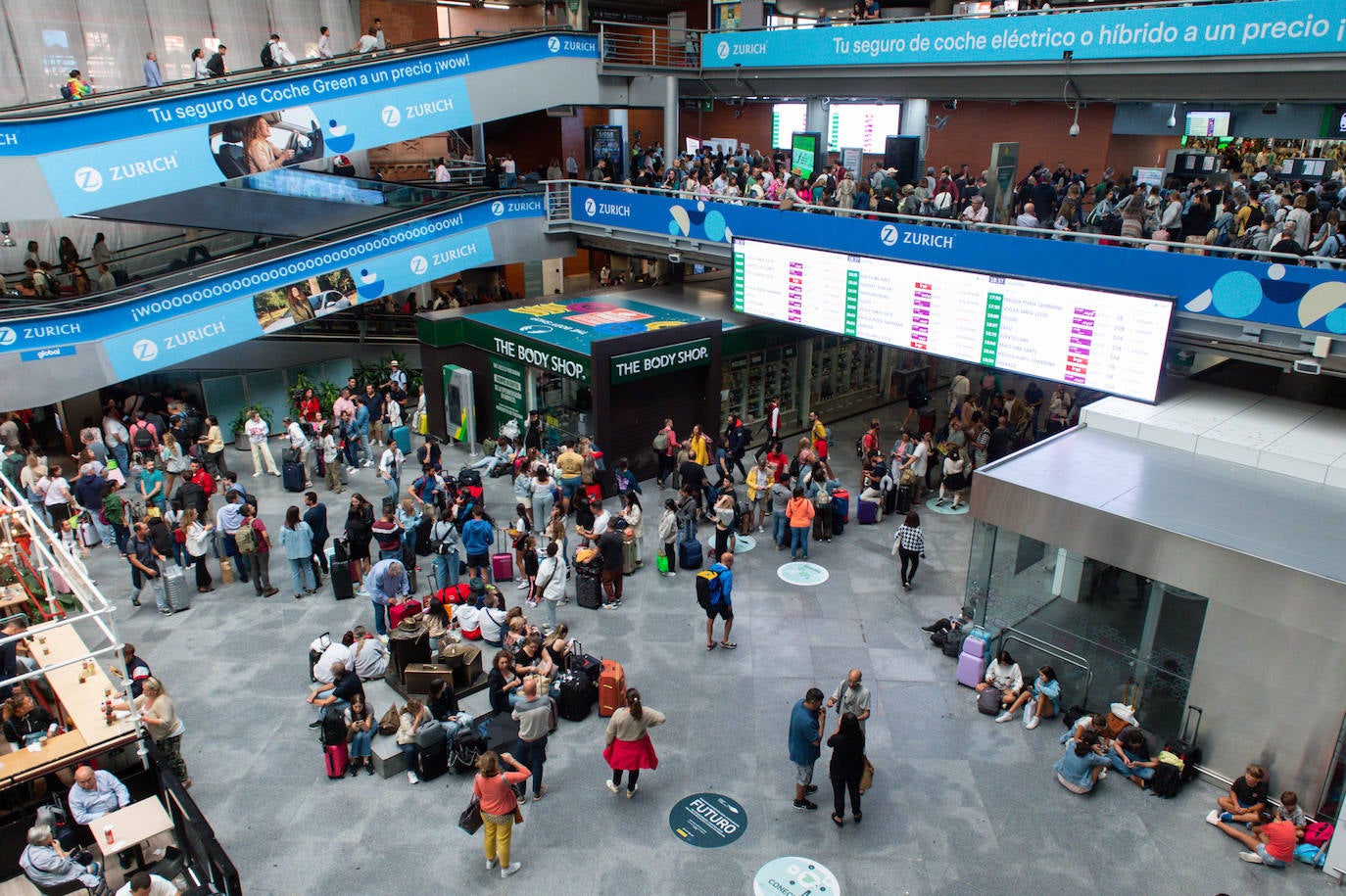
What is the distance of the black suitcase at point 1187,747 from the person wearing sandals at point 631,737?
5.56 metres

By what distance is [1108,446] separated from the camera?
12391mm

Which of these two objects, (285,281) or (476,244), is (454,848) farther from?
(476,244)

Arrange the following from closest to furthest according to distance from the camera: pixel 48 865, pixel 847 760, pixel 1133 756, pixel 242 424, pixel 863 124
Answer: pixel 48 865 → pixel 847 760 → pixel 1133 756 → pixel 242 424 → pixel 863 124

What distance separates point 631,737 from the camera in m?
9.08

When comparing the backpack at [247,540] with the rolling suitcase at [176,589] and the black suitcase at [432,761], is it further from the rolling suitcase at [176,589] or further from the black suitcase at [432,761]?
the black suitcase at [432,761]

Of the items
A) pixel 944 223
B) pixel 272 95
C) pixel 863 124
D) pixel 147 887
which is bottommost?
pixel 147 887

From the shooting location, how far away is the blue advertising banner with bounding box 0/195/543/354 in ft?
54.0

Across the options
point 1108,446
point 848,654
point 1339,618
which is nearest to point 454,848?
point 848,654

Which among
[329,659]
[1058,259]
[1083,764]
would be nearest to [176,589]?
[329,659]

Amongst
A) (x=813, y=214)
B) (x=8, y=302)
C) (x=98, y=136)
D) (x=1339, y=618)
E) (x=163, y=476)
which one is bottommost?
(x=163, y=476)

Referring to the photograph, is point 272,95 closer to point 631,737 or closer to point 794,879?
point 631,737

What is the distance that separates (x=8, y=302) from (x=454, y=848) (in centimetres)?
1415

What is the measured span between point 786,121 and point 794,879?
2552cm

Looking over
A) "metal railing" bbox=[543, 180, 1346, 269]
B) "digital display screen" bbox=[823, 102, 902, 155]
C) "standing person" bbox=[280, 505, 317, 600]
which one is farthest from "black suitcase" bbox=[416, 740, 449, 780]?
"digital display screen" bbox=[823, 102, 902, 155]
